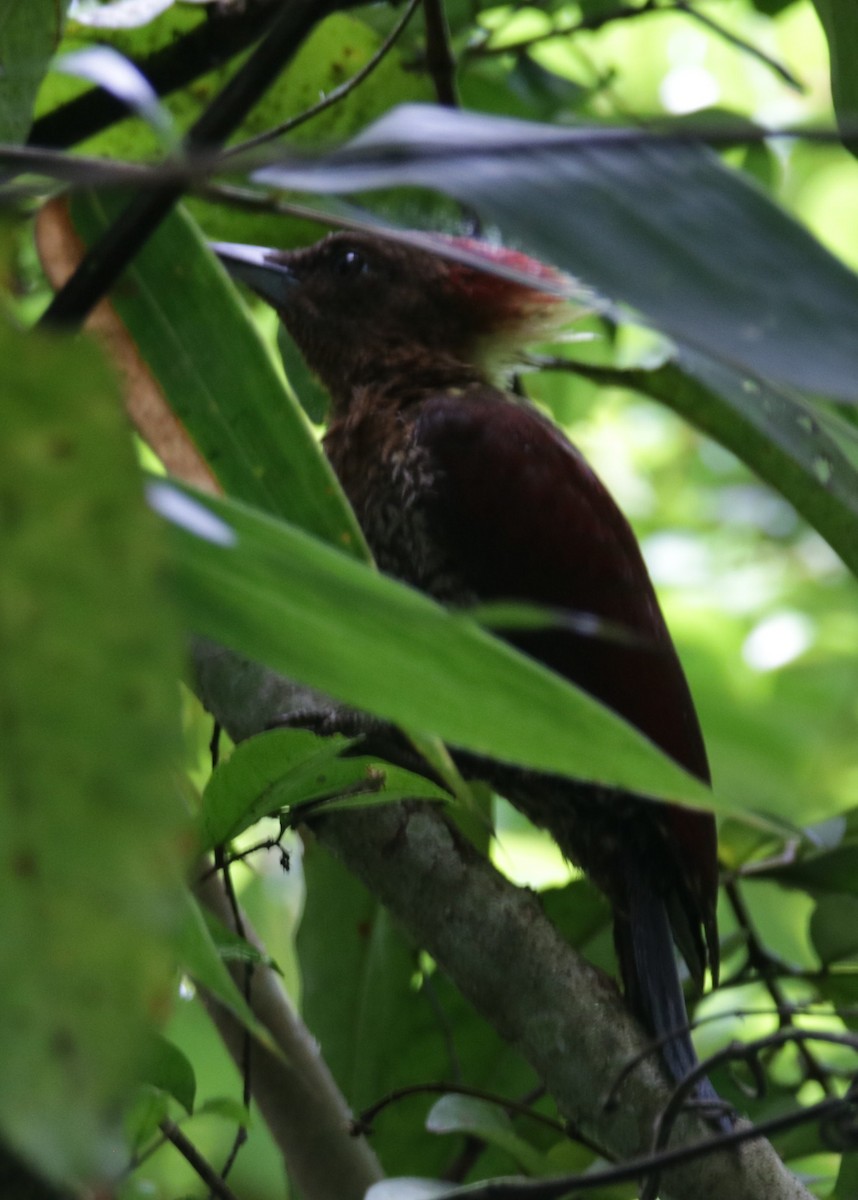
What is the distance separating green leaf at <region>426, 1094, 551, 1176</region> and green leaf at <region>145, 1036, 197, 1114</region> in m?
0.21

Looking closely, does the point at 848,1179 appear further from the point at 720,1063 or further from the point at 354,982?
the point at 354,982

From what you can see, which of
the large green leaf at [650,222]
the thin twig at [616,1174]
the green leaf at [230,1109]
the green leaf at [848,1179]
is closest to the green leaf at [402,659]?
the large green leaf at [650,222]

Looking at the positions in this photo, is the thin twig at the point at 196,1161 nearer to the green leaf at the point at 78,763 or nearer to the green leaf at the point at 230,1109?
the green leaf at the point at 230,1109

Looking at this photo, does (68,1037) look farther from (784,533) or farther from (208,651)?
(784,533)

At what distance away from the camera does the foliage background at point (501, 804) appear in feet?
3.21

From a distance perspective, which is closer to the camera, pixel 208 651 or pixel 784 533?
pixel 208 651

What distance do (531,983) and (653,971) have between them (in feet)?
1.27

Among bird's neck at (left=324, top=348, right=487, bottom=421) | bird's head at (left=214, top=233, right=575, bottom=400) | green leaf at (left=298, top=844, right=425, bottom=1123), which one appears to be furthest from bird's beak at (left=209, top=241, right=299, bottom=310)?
green leaf at (left=298, top=844, right=425, bottom=1123)

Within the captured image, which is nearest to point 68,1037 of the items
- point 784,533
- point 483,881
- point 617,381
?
point 483,881

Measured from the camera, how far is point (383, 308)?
2.03 metres

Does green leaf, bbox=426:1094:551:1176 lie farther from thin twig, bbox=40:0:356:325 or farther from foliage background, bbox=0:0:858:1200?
thin twig, bbox=40:0:356:325

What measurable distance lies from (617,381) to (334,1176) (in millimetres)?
967

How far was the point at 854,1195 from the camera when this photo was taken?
1200 millimetres

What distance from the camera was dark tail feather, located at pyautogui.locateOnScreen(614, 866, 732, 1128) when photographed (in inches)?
48.0
